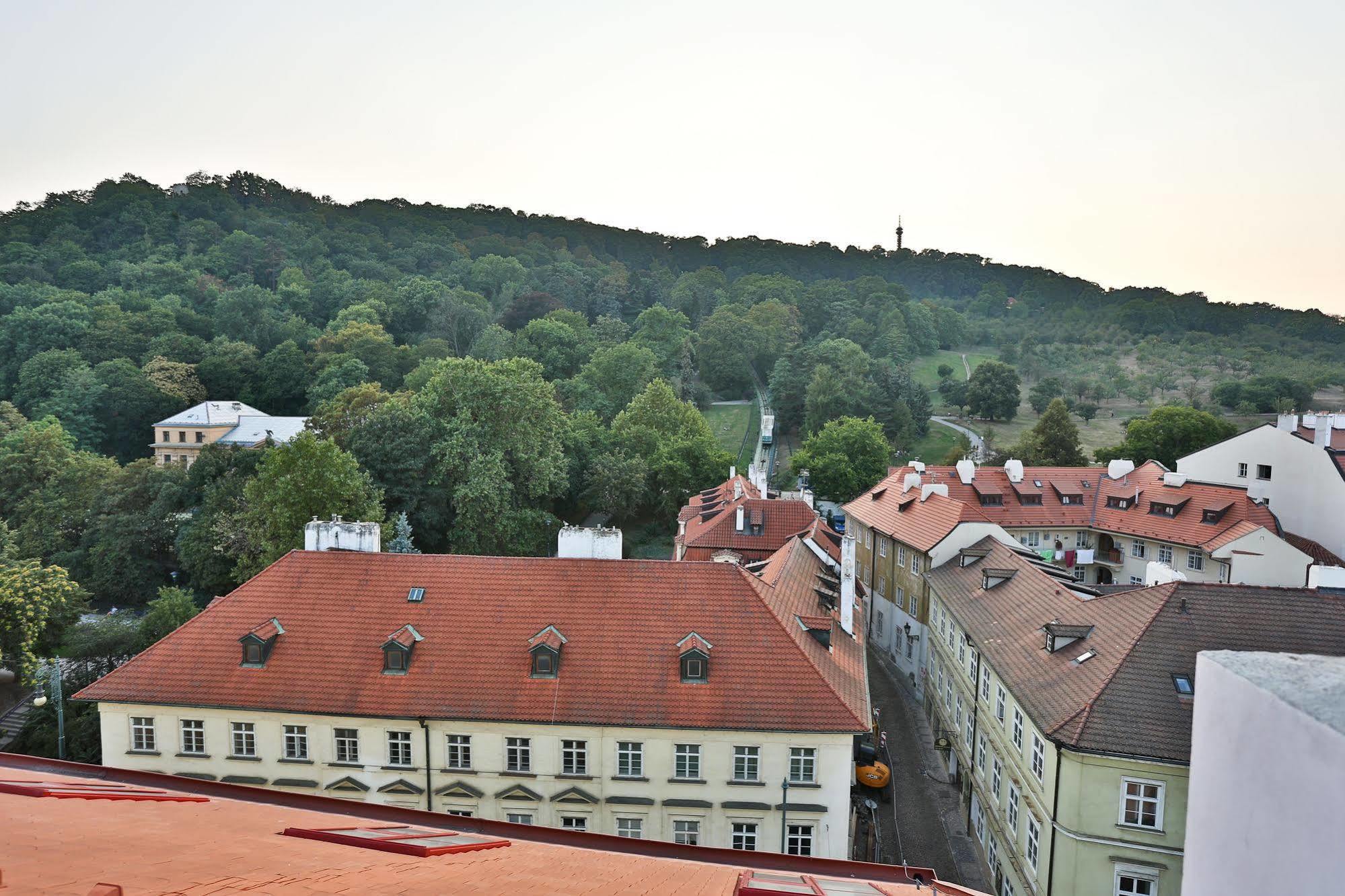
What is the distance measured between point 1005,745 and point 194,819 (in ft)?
70.1

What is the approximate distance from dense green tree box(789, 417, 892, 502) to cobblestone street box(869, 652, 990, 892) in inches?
1236

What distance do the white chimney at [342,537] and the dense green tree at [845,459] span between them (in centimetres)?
4453

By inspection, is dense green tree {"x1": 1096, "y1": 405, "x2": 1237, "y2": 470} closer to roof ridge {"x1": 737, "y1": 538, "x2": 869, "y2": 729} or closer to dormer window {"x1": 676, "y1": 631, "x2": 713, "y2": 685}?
roof ridge {"x1": 737, "y1": 538, "x2": 869, "y2": 729}

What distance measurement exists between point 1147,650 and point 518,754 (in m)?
16.5

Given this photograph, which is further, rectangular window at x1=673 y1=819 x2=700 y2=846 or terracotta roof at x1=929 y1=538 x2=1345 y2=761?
rectangular window at x1=673 y1=819 x2=700 y2=846

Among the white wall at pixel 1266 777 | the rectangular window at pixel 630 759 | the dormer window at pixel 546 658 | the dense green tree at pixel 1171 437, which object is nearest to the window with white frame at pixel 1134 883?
the rectangular window at pixel 630 759

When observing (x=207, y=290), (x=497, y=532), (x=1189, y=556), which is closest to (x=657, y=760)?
(x=497, y=532)

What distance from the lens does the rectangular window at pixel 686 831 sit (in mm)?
22188

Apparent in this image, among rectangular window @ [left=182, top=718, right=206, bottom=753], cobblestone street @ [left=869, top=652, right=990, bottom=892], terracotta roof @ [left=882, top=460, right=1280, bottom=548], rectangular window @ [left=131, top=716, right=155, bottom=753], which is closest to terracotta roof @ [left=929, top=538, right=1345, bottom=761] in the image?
cobblestone street @ [left=869, top=652, right=990, bottom=892]

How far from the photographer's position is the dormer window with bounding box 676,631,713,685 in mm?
22484

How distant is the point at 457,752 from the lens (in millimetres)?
22359

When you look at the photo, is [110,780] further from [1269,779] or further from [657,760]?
[1269,779]

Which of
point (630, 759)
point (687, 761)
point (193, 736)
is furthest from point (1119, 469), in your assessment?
point (193, 736)

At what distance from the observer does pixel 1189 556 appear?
144ft
